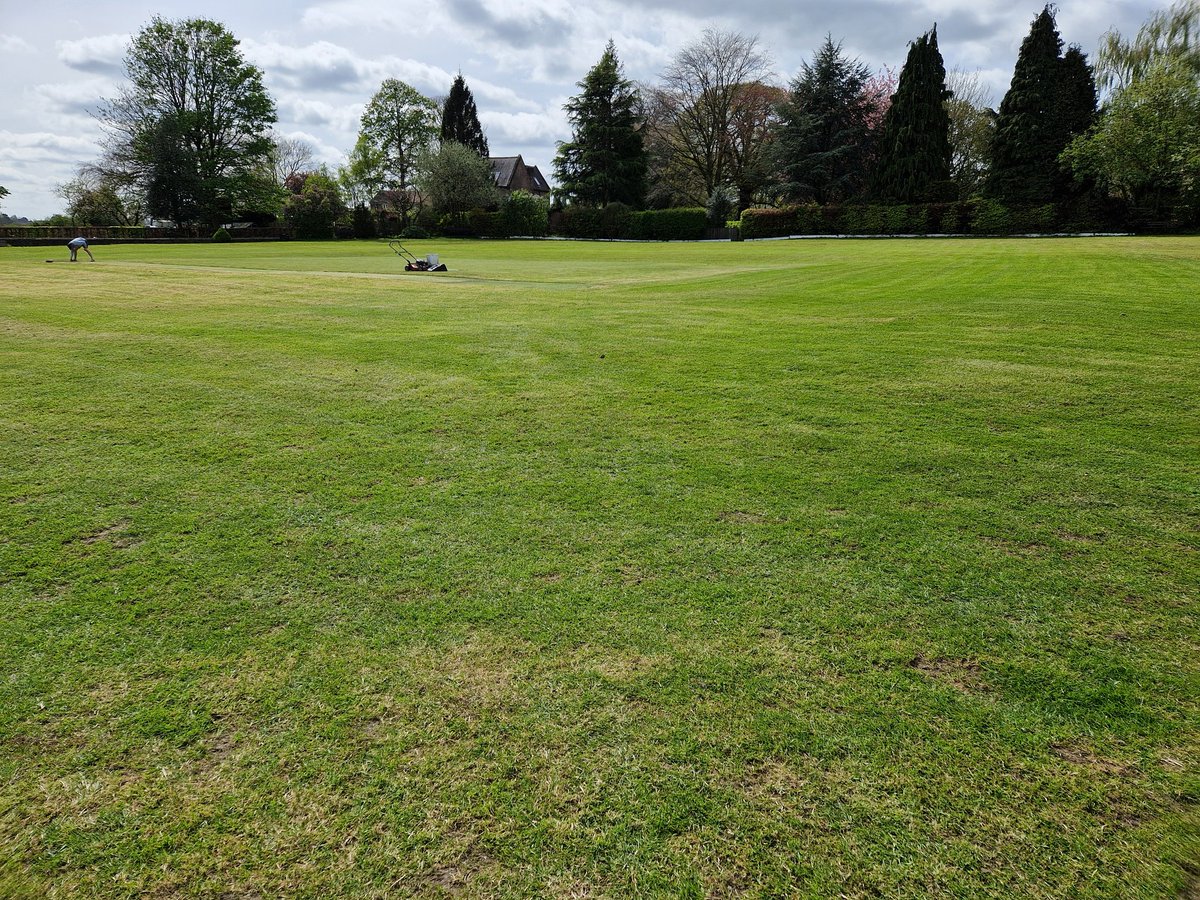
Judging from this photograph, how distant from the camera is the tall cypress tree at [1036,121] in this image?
117 feet

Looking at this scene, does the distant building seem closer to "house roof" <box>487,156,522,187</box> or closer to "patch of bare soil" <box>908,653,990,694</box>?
"house roof" <box>487,156,522,187</box>

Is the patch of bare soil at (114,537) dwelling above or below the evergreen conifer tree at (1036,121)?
below

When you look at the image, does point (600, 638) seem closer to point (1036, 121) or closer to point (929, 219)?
point (929, 219)

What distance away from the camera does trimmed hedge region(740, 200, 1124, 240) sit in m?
34.1

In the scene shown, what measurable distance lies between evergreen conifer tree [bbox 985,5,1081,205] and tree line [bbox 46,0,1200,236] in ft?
0.26

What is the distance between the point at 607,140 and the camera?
4831 cm

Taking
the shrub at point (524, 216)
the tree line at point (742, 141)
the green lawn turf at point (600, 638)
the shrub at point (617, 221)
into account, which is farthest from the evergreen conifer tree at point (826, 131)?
the green lawn turf at point (600, 638)

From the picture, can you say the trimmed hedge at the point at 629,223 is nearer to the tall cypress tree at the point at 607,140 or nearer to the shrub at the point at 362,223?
the tall cypress tree at the point at 607,140

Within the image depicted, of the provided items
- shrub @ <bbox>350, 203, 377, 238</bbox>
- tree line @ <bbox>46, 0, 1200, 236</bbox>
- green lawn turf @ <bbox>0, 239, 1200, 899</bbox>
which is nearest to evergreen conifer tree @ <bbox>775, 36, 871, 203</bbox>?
tree line @ <bbox>46, 0, 1200, 236</bbox>

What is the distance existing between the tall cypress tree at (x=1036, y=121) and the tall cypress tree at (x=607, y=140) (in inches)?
929

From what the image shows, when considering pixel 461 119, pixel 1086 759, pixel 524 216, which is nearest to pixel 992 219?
pixel 524 216

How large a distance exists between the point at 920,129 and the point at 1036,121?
231 inches

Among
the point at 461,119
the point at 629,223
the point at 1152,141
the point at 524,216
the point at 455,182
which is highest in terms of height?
the point at 461,119

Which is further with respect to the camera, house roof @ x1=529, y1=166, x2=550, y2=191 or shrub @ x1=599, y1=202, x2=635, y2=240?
house roof @ x1=529, y1=166, x2=550, y2=191
